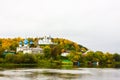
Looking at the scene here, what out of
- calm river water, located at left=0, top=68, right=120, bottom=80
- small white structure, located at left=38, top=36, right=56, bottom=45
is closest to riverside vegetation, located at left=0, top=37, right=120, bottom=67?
small white structure, located at left=38, top=36, right=56, bottom=45

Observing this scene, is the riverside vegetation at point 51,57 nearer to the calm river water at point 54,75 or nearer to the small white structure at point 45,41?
the small white structure at point 45,41

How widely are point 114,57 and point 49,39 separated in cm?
2885

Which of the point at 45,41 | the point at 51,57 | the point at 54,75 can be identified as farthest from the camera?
the point at 45,41

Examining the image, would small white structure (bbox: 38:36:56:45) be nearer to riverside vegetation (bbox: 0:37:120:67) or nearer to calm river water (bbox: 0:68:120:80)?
riverside vegetation (bbox: 0:37:120:67)

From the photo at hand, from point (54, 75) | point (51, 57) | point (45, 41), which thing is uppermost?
point (45, 41)

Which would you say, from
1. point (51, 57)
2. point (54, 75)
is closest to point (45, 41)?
point (51, 57)

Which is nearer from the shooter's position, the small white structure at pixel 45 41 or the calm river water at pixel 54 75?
the calm river water at pixel 54 75

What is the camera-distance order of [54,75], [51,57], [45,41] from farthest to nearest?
[45,41] < [51,57] < [54,75]

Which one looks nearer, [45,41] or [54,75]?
A: [54,75]

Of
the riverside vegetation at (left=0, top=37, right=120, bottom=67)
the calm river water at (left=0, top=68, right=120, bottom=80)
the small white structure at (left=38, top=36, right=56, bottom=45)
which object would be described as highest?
the small white structure at (left=38, top=36, right=56, bottom=45)

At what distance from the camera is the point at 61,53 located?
115 metres

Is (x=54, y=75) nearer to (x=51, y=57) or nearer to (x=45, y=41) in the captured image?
(x=51, y=57)

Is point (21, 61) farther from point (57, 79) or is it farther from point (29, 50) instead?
point (57, 79)

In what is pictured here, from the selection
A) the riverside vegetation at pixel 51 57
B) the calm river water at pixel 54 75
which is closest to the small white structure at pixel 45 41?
the riverside vegetation at pixel 51 57
